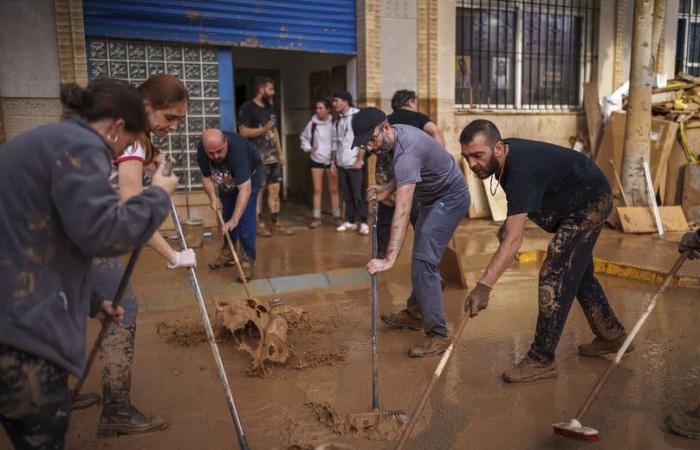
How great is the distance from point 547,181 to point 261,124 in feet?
16.2

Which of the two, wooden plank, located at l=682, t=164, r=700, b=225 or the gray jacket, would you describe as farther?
wooden plank, located at l=682, t=164, r=700, b=225

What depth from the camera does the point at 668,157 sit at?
9336 millimetres

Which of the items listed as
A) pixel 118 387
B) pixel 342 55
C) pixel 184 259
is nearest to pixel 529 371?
pixel 184 259

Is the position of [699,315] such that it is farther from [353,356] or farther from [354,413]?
[354,413]

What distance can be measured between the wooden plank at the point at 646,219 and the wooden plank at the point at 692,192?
479 millimetres

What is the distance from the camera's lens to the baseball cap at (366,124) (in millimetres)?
4215

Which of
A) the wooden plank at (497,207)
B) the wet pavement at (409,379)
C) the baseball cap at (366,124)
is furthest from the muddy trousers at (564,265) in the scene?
the wooden plank at (497,207)

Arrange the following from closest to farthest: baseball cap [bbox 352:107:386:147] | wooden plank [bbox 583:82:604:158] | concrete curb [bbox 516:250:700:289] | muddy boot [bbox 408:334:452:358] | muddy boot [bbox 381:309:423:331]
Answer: baseball cap [bbox 352:107:386:147] < muddy boot [bbox 408:334:452:358] < muddy boot [bbox 381:309:423:331] < concrete curb [bbox 516:250:700:289] < wooden plank [bbox 583:82:604:158]

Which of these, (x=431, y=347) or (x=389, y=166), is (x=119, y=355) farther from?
(x=389, y=166)

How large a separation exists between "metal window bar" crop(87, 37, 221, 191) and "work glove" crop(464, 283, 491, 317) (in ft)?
18.5

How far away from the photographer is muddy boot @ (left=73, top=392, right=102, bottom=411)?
3.65 metres

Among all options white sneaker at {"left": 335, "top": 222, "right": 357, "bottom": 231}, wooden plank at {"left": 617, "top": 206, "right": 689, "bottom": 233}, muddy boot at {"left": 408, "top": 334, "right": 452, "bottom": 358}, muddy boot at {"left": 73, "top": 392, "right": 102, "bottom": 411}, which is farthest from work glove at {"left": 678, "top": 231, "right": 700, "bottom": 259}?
white sneaker at {"left": 335, "top": 222, "right": 357, "bottom": 231}

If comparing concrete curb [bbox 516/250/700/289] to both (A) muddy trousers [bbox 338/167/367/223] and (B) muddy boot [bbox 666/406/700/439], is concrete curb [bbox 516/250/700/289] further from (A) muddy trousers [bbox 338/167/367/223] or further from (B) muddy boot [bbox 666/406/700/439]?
(B) muddy boot [bbox 666/406/700/439]

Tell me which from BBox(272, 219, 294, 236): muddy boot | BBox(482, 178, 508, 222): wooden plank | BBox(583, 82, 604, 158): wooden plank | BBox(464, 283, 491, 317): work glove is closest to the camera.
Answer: BBox(464, 283, 491, 317): work glove
